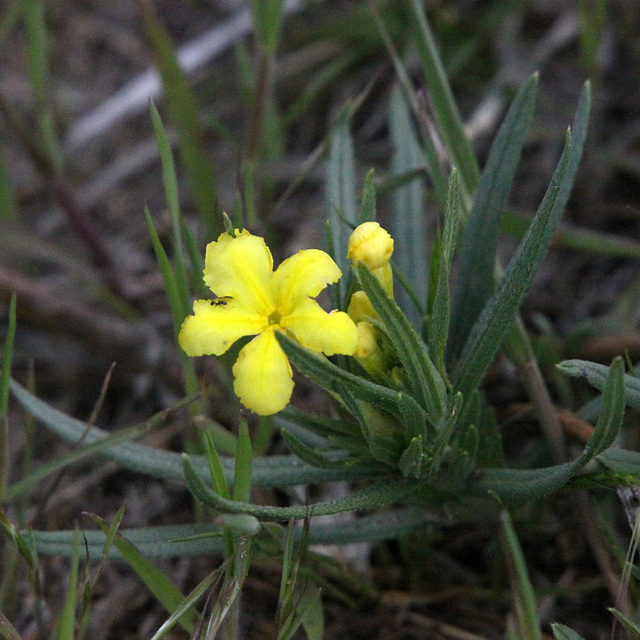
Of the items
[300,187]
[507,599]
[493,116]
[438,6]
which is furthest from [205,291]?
[438,6]

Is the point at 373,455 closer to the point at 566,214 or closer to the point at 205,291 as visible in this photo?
the point at 205,291

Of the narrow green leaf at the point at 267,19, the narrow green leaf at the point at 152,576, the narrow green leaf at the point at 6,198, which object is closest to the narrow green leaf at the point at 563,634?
the narrow green leaf at the point at 152,576

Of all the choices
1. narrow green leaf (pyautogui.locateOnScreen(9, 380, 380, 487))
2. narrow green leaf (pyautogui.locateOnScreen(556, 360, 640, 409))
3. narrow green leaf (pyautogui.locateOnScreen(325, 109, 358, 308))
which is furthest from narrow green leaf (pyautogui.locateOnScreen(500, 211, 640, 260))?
narrow green leaf (pyautogui.locateOnScreen(9, 380, 380, 487))

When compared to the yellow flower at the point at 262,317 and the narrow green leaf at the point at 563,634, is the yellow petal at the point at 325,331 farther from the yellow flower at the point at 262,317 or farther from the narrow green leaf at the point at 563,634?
the narrow green leaf at the point at 563,634

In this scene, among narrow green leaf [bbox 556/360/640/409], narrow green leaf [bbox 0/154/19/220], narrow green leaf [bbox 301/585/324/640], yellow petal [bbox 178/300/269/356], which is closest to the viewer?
yellow petal [bbox 178/300/269/356]

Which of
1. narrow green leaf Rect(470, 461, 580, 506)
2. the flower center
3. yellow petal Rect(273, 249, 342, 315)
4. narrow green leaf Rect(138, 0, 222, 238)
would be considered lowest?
narrow green leaf Rect(470, 461, 580, 506)

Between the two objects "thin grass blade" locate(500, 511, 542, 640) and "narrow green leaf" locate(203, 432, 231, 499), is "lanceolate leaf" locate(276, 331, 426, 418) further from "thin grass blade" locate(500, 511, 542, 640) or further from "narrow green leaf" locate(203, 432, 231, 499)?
"thin grass blade" locate(500, 511, 542, 640)

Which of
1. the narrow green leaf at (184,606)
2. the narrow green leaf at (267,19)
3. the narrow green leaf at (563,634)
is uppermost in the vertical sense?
the narrow green leaf at (267,19)
